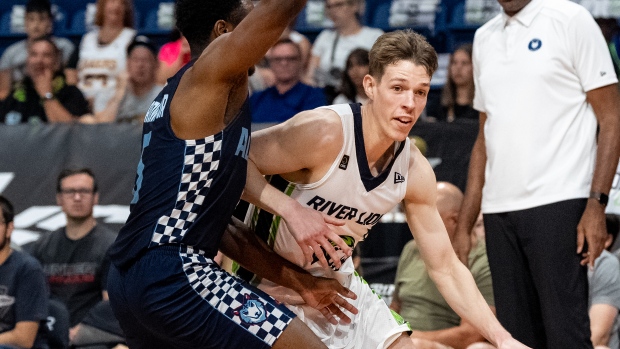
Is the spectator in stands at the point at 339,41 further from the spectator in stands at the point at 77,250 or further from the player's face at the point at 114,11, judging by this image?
the spectator in stands at the point at 77,250

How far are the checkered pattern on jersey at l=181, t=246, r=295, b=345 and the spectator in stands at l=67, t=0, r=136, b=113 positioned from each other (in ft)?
17.8

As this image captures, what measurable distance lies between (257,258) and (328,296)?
0.34 metres

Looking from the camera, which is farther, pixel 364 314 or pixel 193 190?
pixel 364 314

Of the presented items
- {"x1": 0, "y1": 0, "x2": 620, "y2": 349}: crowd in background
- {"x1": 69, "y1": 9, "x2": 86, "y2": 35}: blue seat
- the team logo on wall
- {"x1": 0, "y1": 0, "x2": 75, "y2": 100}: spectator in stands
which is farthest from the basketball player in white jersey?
{"x1": 69, "y1": 9, "x2": 86, "y2": 35}: blue seat

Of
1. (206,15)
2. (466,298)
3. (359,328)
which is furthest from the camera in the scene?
(359,328)

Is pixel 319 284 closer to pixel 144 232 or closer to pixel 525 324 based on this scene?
pixel 144 232

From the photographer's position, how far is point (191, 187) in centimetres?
323

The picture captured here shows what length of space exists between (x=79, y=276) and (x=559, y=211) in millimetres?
3712

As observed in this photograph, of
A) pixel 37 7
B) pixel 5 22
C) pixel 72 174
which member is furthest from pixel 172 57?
pixel 5 22

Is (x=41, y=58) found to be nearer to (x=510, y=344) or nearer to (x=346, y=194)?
(x=346, y=194)

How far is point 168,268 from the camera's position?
318 centimetres

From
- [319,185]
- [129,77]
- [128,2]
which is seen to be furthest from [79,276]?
[319,185]

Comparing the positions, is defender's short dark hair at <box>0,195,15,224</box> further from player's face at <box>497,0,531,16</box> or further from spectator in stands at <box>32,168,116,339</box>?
player's face at <box>497,0,531,16</box>

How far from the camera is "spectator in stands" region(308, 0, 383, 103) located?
809 centimetres
